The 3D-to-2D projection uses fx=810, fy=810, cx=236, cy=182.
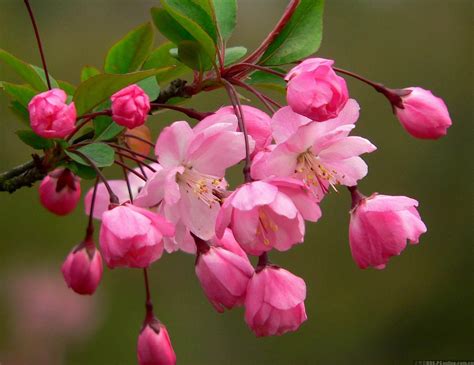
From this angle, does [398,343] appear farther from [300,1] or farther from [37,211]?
[300,1]

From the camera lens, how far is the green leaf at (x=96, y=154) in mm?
876

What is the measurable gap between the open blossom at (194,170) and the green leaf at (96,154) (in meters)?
0.07

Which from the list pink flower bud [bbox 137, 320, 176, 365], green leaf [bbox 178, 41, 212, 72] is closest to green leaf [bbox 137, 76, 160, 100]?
green leaf [bbox 178, 41, 212, 72]

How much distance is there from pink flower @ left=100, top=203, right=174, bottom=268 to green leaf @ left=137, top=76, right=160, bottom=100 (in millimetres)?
177

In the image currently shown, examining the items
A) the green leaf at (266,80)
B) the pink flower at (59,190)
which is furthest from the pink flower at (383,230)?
the pink flower at (59,190)

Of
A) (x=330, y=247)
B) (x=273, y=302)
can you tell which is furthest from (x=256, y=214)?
(x=330, y=247)

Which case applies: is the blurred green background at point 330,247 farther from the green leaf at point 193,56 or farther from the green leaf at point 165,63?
the green leaf at point 193,56

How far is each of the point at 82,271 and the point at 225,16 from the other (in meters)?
0.36

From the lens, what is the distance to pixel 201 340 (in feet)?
15.6

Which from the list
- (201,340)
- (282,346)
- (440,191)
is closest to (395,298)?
(440,191)

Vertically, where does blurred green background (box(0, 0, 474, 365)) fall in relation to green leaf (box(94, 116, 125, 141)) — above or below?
below

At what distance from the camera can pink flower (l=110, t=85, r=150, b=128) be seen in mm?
807

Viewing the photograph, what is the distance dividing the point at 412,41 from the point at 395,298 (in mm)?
1869

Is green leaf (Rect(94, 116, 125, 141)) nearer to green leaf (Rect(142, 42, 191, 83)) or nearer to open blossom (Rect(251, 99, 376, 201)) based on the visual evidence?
green leaf (Rect(142, 42, 191, 83))
